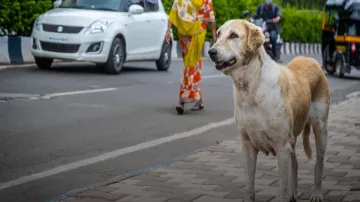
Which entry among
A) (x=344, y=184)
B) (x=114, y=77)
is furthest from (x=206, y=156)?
(x=114, y=77)

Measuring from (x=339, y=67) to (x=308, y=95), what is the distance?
18.3 meters

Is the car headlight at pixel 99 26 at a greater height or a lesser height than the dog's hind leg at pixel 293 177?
lesser

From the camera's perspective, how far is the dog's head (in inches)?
219

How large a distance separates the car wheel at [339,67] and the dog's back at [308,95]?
17499 millimetres

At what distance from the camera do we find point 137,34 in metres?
20.0

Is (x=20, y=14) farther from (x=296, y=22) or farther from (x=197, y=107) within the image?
(x=296, y=22)

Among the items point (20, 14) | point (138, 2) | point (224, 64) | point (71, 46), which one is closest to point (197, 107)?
point (71, 46)

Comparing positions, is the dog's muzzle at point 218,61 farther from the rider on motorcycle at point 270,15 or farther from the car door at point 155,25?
the rider on motorcycle at point 270,15

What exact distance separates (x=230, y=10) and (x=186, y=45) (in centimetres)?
2799

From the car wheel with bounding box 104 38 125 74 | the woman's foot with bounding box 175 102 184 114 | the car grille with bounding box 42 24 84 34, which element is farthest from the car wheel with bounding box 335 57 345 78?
the woman's foot with bounding box 175 102 184 114

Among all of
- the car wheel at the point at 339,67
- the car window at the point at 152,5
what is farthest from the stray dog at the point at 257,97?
the car wheel at the point at 339,67

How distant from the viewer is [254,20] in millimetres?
22734

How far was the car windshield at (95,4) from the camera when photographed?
763 inches

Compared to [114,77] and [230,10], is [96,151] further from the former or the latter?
A: [230,10]
